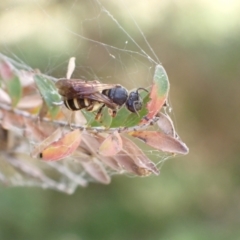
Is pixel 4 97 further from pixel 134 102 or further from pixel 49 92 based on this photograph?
pixel 134 102

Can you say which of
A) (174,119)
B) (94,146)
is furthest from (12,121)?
(174,119)

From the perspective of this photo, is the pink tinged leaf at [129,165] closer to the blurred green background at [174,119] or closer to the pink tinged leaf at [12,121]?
the pink tinged leaf at [12,121]

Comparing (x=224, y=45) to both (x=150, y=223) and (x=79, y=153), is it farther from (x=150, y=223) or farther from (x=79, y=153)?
(x=79, y=153)

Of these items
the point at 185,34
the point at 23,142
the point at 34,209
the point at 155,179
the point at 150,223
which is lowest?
the point at 34,209

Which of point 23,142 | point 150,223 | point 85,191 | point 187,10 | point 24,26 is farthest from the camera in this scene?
point 85,191

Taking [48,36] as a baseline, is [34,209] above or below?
below

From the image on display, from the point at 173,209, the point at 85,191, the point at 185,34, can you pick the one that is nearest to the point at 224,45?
the point at 185,34
